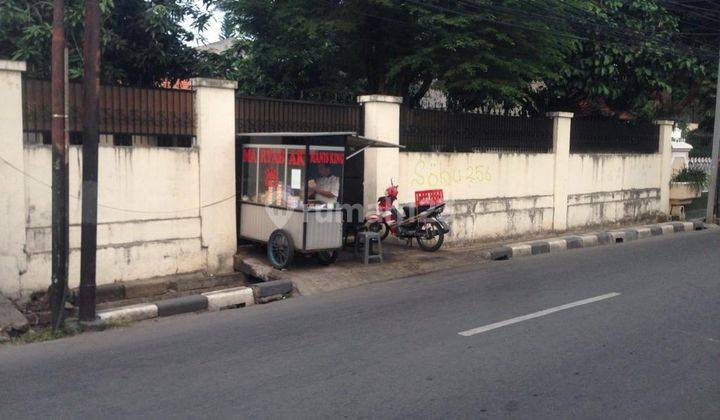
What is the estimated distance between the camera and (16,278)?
809 cm

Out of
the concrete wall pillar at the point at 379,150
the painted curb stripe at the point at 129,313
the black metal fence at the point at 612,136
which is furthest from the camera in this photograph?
the black metal fence at the point at 612,136

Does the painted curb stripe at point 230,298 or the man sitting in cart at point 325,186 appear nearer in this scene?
the painted curb stripe at point 230,298

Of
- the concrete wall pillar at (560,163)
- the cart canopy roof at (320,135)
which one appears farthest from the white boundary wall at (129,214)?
→ the concrete wall pillar at (560,163)

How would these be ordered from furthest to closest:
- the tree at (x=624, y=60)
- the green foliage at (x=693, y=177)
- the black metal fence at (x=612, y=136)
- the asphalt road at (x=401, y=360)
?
1. the green foliage at (x=693, y=177)
2. the black metal fence at (x=612, y=136)
3. the tree at (x=624, y=60)
4. the asphalt road at (x=401, y=360)

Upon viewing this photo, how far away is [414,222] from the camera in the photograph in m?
11.6

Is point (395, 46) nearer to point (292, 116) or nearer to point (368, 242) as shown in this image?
point (292, 116)

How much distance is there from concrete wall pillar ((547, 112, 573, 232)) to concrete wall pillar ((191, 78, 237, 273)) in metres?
8.23

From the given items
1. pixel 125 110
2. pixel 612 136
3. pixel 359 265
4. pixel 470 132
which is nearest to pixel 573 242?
pixel 470 132

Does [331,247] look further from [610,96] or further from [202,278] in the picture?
[610,96]

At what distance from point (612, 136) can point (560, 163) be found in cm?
282

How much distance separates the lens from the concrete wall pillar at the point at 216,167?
383 inches

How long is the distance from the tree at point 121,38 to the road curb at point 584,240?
7.48 m

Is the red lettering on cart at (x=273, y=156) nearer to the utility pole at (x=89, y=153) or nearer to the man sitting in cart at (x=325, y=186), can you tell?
the man sitting in cart at (x=325, y=186)

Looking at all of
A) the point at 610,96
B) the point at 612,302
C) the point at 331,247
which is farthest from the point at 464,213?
the point at 610,96
